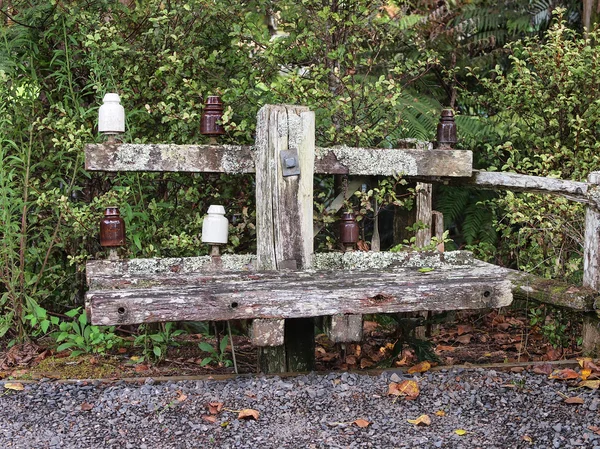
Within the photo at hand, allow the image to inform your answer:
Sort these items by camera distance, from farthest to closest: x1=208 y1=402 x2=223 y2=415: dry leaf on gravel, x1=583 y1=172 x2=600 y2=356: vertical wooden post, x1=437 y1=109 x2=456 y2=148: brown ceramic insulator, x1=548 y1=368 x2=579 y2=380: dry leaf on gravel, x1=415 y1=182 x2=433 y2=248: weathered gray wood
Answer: x1=415 y1=182 x2=433 y2=248: weathered gray wood < x1=437 y1=109 x2=456 y2=148: brown ceramic insulator < x1=583 y1=172 x2=600 y2=356: vertical wooden post < x1=548 y1=368 x2=579 y2=380: dry leaf on gravel < x1=208 y1=402 x2=223 y2=415: dry leaf on gravel

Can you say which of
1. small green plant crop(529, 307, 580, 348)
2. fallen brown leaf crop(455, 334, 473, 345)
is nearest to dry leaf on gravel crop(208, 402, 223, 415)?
small green plant crop(529, 307, 580, 348)

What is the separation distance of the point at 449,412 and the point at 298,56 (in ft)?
7.66

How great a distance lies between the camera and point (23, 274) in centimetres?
443

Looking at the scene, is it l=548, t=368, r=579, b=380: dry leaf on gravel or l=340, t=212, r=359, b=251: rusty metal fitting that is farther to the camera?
l=340, t=212, r=359, b=251: rusty metal fitting

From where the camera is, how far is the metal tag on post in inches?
151

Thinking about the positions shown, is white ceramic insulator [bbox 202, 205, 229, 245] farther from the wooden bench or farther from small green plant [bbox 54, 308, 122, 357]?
small green plant [bbox 54, 308, 122, 357]

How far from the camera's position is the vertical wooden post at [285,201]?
12.7ft

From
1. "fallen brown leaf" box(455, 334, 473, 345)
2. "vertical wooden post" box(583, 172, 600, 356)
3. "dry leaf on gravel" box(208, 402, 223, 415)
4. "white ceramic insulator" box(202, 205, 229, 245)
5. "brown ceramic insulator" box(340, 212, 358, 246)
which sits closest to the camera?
"dry leaf on gravel" box(208, 402, 223, 415)

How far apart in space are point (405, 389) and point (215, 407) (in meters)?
0.85

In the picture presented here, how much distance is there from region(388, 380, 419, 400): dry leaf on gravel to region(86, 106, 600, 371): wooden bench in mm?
342

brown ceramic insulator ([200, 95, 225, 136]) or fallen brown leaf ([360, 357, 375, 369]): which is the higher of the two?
brown ceramic insulator ([200, 95, 225, 136])

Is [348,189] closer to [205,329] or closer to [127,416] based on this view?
[205,329]

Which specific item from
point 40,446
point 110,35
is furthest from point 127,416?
point 110,35

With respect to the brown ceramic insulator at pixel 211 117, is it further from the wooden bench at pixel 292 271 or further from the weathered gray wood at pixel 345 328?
the weathered gray wood at pixel 345 328
